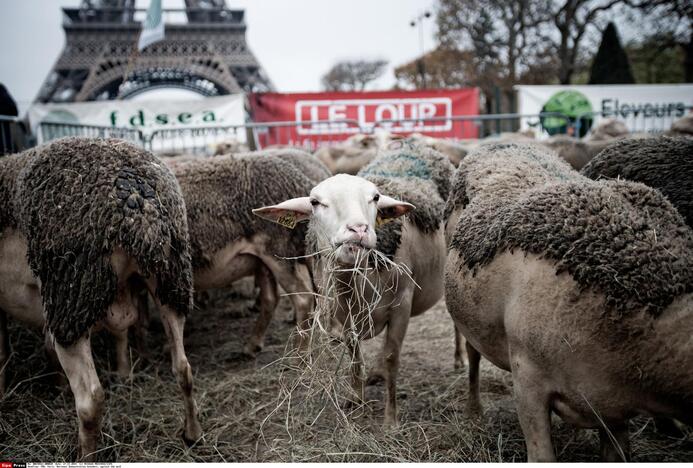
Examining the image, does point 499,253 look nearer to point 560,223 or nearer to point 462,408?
point 560,223

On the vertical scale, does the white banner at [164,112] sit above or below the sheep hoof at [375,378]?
above

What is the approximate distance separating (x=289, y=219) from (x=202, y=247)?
1358 millimetres

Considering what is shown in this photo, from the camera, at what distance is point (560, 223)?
2086 millimetres

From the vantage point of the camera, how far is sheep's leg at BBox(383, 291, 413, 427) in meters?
3.37

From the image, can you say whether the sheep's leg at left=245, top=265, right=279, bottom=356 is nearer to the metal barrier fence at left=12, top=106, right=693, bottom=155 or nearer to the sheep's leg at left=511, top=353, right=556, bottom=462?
the sheep's leg at left=511, top=353, right=556, bottom=462

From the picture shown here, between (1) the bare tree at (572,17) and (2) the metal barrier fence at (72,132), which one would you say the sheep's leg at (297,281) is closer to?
(2) the metal barrier fence at (72,132)

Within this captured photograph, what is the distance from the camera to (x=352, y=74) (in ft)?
47.3

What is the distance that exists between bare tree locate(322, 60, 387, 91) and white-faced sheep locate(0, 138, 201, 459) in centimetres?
1089

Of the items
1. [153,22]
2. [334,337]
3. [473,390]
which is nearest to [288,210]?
[334,337]

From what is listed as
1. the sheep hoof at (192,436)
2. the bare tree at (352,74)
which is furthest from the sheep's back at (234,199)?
the bare tree at (352,74)

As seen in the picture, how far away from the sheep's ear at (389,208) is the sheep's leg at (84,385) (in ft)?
5.67

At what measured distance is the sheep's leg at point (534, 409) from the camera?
204cm

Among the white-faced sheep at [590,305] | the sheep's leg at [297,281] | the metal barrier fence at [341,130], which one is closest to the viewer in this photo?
the white-faced sheep at [590,305]

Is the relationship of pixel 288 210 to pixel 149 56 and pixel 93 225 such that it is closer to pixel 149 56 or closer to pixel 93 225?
pixel 93 225
